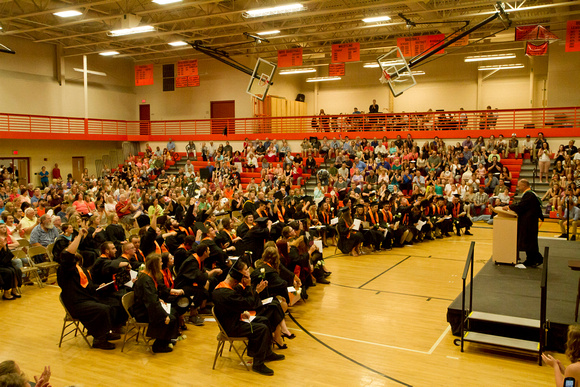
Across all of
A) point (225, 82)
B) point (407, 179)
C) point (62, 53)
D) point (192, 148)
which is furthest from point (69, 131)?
point (407, 179)

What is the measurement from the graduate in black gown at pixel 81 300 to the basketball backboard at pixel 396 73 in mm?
12971

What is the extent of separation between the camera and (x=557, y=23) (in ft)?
70.3

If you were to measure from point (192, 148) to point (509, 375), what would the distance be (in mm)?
22660

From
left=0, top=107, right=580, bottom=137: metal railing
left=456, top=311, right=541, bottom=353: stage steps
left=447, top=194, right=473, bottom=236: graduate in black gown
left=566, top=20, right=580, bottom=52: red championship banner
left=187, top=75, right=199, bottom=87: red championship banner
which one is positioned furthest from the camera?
left=187, top=75, right=199, bottom=87: red championship banner

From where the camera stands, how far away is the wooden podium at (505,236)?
341 inches

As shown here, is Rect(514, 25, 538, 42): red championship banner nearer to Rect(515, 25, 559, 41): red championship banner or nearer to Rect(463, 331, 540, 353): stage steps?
Rect(515, 25, 559, 41): red championship banner

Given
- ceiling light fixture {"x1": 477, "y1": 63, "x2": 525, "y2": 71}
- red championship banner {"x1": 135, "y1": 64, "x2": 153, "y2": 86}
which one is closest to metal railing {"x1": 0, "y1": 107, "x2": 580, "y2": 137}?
ceiling light fixture {"x1": 477, "y1": 63, "x2": 525, "y2": 71}

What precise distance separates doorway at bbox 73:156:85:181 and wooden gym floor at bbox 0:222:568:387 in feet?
62.0

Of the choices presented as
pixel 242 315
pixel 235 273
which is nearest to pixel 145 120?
pixel 235 273

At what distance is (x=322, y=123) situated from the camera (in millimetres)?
26219

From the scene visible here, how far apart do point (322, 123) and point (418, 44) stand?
8.03 m

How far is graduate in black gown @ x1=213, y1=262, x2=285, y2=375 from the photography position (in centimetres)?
588

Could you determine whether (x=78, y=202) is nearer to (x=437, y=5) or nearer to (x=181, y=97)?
(x=437, y=5)

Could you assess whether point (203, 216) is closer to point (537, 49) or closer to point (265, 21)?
point (265, 21)
